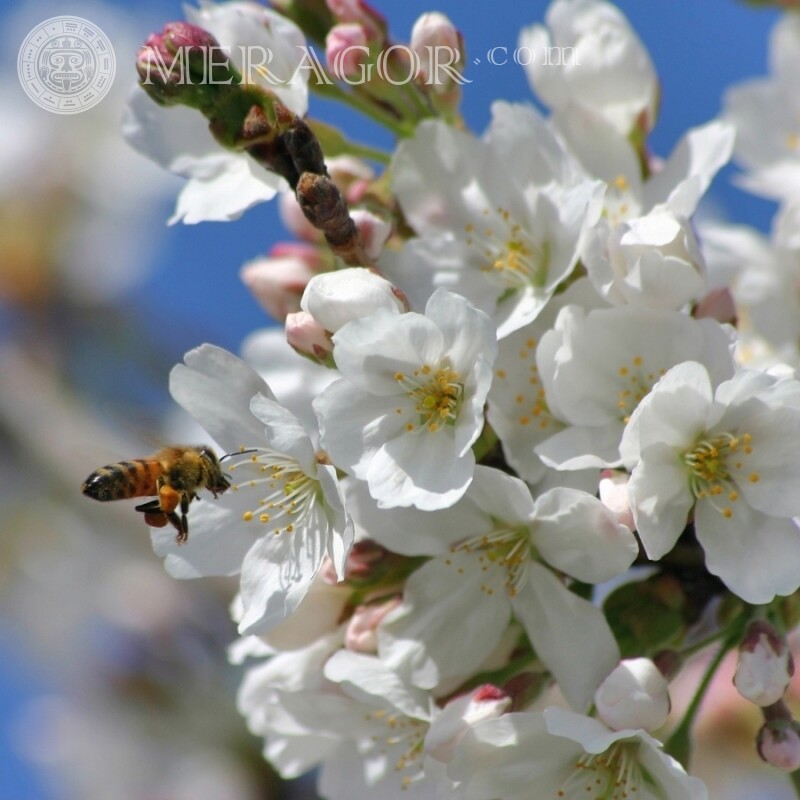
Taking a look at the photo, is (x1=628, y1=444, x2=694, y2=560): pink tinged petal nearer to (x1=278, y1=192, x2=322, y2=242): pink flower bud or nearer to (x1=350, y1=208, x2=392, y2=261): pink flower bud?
(x1=350, y1=208, x2=392, y2=261): pink flower bud

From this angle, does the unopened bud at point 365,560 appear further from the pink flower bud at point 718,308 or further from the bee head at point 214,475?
the pink flower bud at point 718,308

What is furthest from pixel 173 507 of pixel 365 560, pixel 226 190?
pixel 226 190

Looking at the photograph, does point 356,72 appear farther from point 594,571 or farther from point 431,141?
point 594,571

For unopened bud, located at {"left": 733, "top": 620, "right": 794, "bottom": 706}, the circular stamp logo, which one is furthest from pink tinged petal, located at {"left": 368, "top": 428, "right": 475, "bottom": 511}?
the circular stamp logo

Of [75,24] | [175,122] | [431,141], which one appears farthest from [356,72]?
[75,24]

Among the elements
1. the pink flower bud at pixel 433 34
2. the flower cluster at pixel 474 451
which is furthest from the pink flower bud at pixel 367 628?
the pink flower bud at pixel 433 34

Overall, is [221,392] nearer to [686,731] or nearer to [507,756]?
[507,756]
